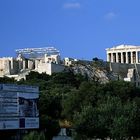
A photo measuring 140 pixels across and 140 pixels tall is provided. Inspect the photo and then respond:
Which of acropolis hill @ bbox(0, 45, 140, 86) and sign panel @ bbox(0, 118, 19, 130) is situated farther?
acropolis hill @ bbox(0, 45, 140, 86)

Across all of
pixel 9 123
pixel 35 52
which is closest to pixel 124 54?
pixel 35 52

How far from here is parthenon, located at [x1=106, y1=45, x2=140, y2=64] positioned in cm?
17950

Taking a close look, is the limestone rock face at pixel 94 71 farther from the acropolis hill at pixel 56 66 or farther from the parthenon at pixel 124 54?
the parthenon at pixel 124 54

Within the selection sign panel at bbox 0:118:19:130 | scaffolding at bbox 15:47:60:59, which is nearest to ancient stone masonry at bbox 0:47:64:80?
scaffolding at bbox 15:47:60:59

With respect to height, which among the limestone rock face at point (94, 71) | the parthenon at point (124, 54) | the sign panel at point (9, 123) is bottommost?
the sign panel at point (9, 123)

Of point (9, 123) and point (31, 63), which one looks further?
point (31, 63)

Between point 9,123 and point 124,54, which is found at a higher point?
point 124,54

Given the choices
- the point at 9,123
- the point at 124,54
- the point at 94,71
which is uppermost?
the point at 124,54

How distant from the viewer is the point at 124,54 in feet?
597

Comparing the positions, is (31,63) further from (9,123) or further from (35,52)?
(9,123)

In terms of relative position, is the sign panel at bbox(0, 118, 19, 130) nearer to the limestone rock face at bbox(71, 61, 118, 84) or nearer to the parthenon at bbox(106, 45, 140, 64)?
the limestone rock face at bbox(71, 61, 118, 84)

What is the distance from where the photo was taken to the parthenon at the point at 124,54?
179500mm

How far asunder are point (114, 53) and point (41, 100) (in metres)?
103

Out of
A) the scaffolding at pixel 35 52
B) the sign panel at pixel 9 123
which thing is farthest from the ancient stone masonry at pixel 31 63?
the sign panel at pixel 9 123
